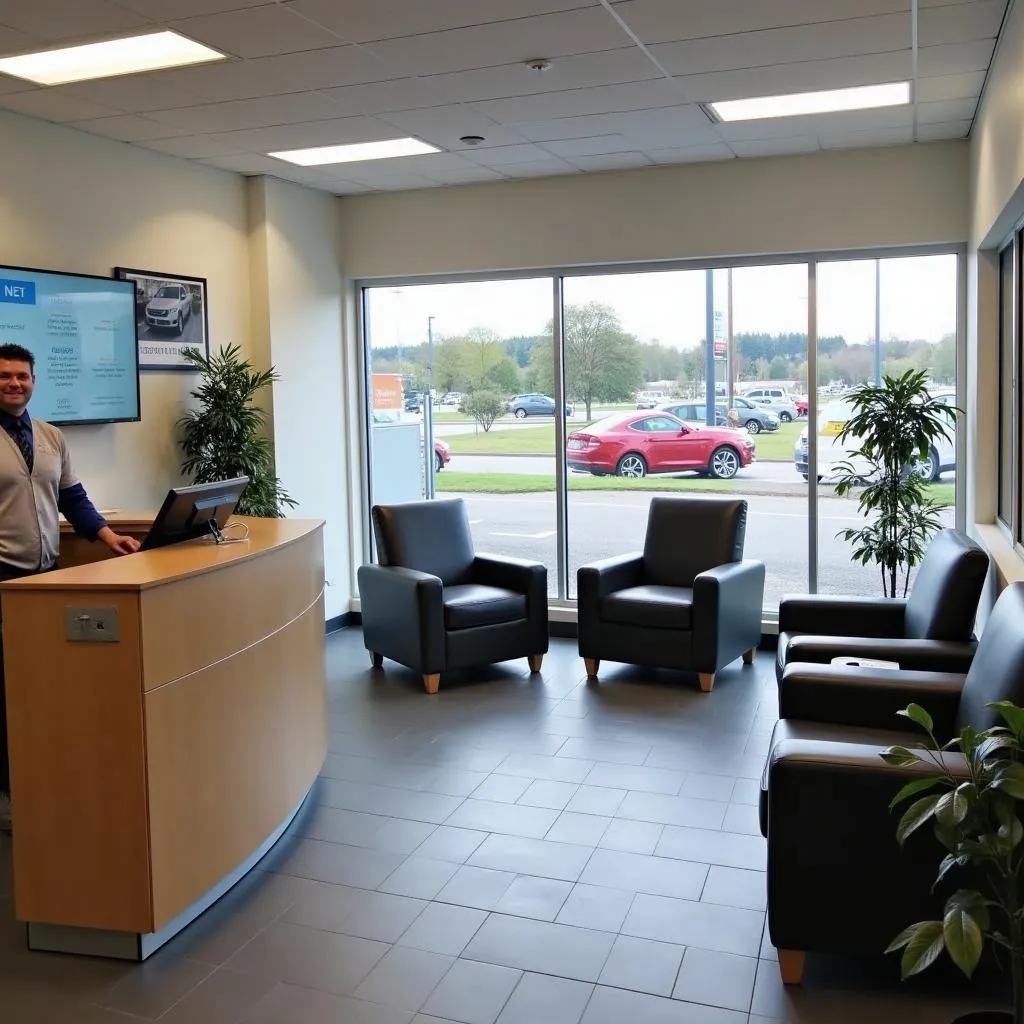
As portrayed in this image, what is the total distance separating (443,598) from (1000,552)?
285cm

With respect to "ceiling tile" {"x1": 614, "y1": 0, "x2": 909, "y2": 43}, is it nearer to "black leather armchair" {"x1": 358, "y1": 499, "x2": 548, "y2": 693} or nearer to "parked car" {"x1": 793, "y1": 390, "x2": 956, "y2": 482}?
"parked car" {"x1": 793, "y1": 390, "x2": 956, "y2": 482}

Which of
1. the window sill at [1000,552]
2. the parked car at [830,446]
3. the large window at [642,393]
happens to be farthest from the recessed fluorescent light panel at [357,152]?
the window sill at [1000,552]

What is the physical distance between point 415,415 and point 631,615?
2.64 meters

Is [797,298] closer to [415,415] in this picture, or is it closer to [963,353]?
[963,353]

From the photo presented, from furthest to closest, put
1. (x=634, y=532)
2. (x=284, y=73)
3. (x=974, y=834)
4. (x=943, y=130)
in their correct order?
1. (x=634, y=532)
2. (x=943, y=130)
3. (x=284, y=73)
4. (x=974, y=834)

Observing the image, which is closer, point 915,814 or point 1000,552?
point 915,814

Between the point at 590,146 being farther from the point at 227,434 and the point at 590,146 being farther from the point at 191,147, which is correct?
the point at 227,434

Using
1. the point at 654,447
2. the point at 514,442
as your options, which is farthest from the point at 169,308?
the point at 654,447

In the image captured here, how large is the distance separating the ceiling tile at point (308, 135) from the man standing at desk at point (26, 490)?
217 cm

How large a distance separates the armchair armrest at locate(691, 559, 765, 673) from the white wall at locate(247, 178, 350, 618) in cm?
270

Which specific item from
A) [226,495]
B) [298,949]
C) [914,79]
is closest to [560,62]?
[914,79]

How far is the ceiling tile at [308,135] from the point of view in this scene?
17.6 feet

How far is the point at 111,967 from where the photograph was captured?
2965 mm

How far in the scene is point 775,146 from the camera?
602 centimetres
